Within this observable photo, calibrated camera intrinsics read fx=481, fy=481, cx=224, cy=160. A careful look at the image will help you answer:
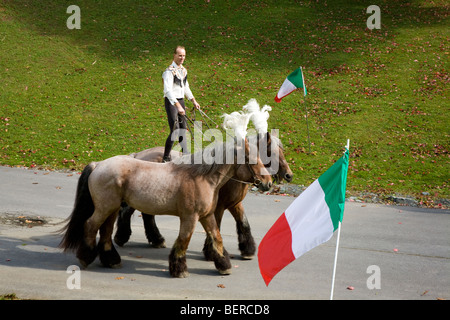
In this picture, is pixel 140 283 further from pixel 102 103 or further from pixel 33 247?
pixel 102 103

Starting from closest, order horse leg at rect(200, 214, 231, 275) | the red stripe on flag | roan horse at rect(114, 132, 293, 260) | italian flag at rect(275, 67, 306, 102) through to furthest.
A: the red stripe on flag
horse leg at rect(200, 214, 231, 275)
roan horse at rect(114, 132, 293, 260)
italian flag at rect(275, 67, 306, 102)

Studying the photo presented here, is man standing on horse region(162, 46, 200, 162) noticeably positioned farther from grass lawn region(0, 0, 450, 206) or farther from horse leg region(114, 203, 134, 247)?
grass lawn region(0, 0, 450, 206)

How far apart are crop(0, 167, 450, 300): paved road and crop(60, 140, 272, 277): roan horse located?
0.46 m

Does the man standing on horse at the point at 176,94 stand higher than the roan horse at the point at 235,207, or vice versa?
the man standing on horse at the point at 176,94

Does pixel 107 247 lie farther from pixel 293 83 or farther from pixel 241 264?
pixel 293 83

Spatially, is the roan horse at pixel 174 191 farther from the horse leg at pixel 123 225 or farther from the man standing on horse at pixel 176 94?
the horse leg at pixel 123 225

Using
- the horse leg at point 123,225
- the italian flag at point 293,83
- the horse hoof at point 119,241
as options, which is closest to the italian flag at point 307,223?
the horse leg at point 123,225

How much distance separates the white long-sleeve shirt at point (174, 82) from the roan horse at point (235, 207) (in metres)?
1.03

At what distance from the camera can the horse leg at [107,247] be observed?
7.64 m

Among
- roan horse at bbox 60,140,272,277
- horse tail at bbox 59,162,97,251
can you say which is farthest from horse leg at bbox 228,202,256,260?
horse tail at bbox 59,162,97,251

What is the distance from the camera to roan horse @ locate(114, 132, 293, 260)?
7930mm

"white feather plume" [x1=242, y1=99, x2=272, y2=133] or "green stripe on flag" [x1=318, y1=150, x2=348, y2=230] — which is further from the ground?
"white feather plume" [x1=242, y1=99, x2=272, y2=133]

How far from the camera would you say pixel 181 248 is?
7.27 m

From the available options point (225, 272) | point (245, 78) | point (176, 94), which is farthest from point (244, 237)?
point (245, 78)
